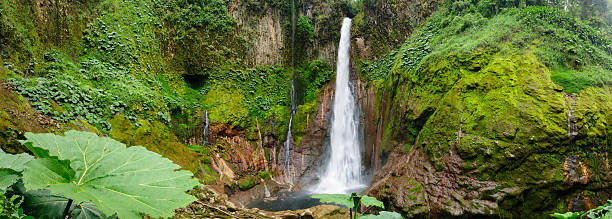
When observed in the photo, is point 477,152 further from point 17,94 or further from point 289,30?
point 289,30

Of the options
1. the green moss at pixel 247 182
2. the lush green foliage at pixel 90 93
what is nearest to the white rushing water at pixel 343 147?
the green moss at pixel 247 182

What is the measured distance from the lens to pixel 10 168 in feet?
2.80

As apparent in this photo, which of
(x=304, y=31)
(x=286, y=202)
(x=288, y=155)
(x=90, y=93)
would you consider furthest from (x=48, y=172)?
(x=304, y=31)

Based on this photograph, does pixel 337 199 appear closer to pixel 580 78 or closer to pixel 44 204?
pixel 44 204

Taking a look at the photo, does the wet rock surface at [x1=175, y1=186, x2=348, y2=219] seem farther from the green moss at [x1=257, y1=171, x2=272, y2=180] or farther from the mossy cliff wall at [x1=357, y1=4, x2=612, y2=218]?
the green moss at [x1=257, y1=171, x2=272, y2=180]

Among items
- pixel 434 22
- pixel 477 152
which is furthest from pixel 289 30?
pixel 477 152

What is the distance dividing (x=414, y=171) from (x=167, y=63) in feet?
36.3

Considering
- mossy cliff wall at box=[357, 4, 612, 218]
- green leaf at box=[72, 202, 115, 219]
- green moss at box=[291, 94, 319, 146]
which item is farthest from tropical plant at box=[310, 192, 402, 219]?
green moss at box=[291, 94, 319, 146]

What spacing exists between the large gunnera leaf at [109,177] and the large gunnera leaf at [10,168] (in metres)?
0.10

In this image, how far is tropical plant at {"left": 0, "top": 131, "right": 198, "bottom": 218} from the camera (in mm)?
723

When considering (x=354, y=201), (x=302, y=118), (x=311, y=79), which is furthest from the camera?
(x=311, y=79)

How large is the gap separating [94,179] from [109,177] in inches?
1.5

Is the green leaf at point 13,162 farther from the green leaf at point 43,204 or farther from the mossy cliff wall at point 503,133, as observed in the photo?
the mossy cliff wall at point 503,133

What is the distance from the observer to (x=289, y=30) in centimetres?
1507
